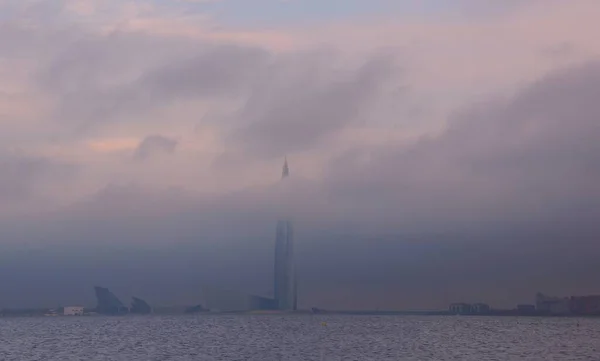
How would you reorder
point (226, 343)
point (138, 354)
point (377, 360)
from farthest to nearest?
point (226, 343) < point (138, 354) < point (377, 360)

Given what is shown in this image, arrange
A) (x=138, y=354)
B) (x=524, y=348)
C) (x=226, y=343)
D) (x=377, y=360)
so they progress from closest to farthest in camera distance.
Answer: (x=377, y=360) < (x=138, y=354) < (x=524, y=348) < (x=226, y=343)

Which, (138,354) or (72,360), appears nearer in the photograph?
(72,360)

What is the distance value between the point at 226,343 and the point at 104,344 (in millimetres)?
23292

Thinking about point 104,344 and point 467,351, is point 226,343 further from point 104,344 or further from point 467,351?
point 467,351

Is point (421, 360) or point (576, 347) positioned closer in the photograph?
point (421, 360)

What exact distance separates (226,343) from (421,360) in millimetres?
55875

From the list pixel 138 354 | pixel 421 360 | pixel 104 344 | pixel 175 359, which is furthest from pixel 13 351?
pixel 421 360

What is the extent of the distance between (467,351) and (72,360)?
2394 inches

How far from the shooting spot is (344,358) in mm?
129250

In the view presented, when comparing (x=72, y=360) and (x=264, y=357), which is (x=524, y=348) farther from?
(x=72, y=360)

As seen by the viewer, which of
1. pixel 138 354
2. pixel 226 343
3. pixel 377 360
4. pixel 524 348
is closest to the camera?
pixel 377 360

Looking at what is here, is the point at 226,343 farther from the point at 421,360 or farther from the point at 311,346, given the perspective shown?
the point at 421,360

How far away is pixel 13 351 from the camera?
161 m

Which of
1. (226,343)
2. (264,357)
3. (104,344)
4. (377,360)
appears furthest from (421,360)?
(104,344)
